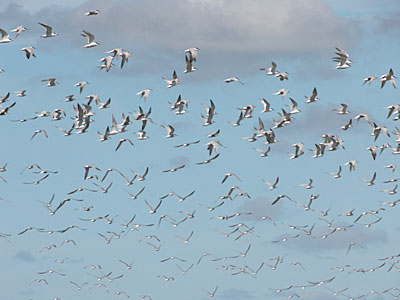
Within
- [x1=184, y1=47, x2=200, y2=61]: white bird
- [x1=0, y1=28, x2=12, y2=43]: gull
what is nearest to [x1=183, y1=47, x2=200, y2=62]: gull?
[x1=184, y1=47, x2=200, y2=61]: white bird

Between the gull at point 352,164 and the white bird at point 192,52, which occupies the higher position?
the white bird at point 192,52

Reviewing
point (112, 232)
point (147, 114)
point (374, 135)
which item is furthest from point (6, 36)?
point (112, 232)

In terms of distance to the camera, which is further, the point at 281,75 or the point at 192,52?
the point at 281,75

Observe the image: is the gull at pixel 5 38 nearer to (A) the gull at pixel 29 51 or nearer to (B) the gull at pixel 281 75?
(A) the gull at pixel 29 51

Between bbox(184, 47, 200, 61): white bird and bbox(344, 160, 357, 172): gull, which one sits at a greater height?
bbox(184, 47, 200, 61): white bird

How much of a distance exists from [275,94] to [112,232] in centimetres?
3300

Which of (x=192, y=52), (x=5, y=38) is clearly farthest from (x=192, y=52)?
(x=5, y=38)

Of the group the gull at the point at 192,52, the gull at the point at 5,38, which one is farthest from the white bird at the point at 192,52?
the gull at the point at 5,38

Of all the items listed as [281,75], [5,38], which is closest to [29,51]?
[5,38]

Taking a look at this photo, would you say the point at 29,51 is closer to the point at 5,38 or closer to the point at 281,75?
the point at 5,38

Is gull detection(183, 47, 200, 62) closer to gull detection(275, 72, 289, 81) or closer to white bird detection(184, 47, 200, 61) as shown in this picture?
white bird detection(184, 47, 200, 61)

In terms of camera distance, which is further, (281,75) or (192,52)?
(281,75)

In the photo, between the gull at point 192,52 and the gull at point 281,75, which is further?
the gull at point 281,75

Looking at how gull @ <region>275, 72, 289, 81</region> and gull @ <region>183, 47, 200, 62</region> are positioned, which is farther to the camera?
gull @ <region>275, 72, 289, 81</region>
